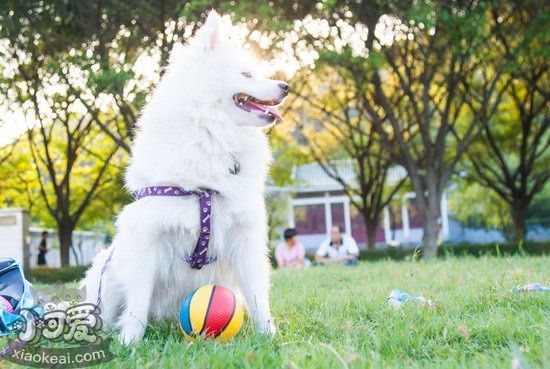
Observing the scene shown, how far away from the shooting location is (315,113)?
17656mm

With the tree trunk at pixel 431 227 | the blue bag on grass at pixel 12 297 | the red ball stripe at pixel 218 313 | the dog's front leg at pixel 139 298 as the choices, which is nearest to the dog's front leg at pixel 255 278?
the red ball stripe at pixel 218 313

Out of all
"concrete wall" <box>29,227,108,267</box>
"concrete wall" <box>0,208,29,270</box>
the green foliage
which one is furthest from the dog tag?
"concrete wall" <box>29,227,108,267</box>

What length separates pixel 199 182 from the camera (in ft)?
10.7

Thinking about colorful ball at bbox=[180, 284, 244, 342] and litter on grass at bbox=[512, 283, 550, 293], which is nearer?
colorful ball at bbox=[180, 284, 244, 342]

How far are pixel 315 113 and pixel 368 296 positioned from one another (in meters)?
13.6

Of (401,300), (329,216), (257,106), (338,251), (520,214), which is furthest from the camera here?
(329,216)

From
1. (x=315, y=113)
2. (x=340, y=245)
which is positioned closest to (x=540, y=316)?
(x=340, y=245)

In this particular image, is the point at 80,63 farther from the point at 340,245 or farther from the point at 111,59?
the point at 340,245

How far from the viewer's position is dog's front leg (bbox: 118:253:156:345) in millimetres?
3258

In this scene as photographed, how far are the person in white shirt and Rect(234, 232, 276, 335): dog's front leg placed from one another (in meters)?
7.70

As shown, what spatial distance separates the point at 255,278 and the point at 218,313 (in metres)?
0.41

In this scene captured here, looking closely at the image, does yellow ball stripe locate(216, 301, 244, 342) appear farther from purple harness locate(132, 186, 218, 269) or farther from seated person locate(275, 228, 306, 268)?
seated person locate(275, 228, 306, 268)

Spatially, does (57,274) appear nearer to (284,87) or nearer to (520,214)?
(284,87)

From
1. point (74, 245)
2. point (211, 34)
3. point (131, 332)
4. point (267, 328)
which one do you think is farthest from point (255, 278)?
point (74, 245)
